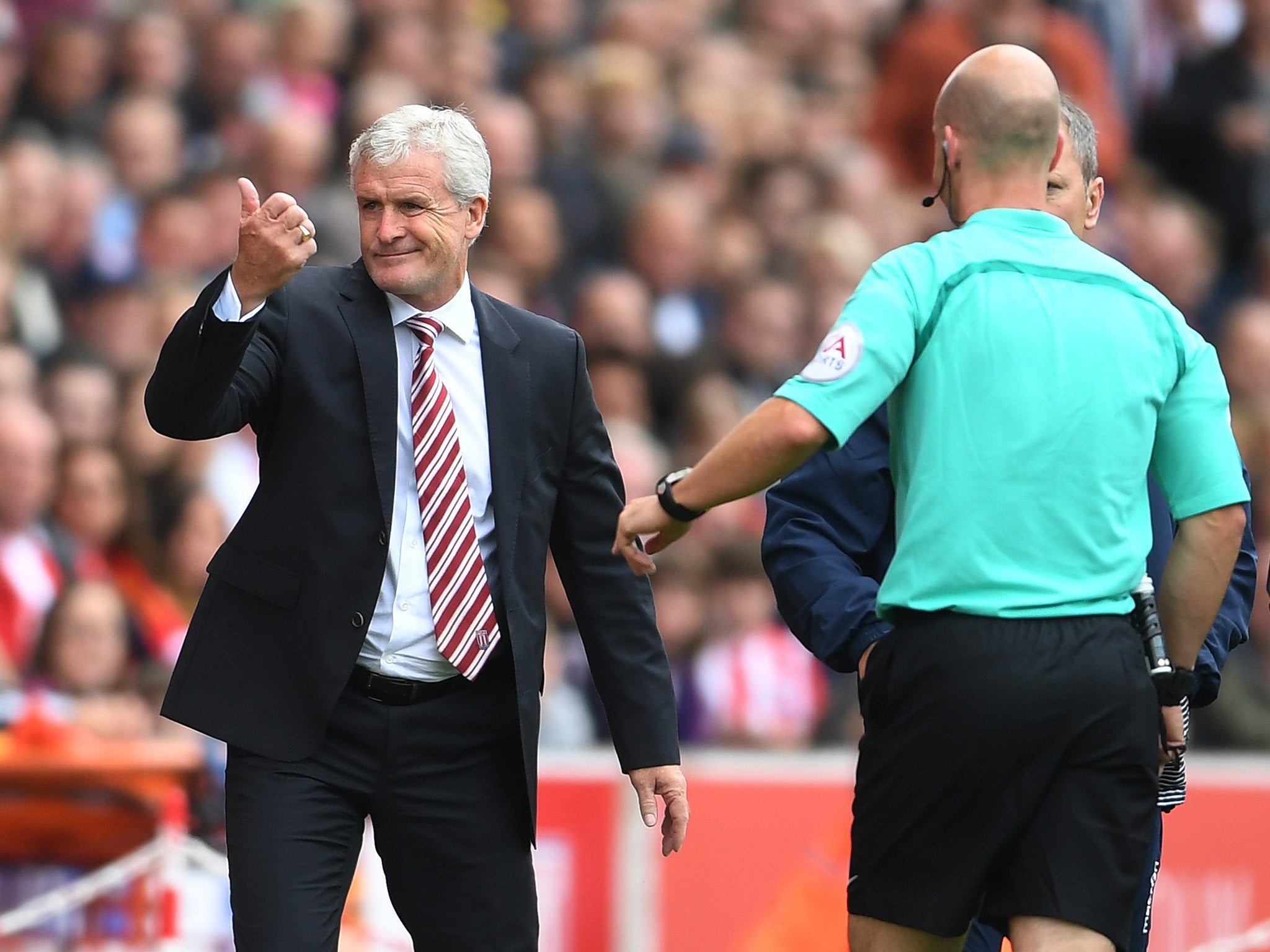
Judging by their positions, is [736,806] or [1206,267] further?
[1206,267]

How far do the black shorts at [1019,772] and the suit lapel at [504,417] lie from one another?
3.21 ft

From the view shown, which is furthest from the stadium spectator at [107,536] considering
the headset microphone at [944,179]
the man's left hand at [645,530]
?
the headset microphone at [944,179]

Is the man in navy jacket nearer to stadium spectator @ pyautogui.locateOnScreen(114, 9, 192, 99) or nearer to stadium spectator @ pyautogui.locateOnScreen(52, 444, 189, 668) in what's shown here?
stadium spectator @ pyautogui.locateOnScreen(52, 444, 189, 668)

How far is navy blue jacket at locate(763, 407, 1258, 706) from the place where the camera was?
4461 millimetres

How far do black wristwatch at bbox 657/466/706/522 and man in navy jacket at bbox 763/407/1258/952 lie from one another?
2.05ft

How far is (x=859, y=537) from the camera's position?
460 centimetres

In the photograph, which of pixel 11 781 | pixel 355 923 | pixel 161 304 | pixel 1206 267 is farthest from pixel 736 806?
pixel 1206 267

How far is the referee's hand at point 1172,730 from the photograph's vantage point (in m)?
4.02

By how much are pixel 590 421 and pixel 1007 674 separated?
52.4 inches

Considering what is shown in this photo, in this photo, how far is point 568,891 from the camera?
699 cm

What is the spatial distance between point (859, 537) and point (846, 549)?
0.13 ft

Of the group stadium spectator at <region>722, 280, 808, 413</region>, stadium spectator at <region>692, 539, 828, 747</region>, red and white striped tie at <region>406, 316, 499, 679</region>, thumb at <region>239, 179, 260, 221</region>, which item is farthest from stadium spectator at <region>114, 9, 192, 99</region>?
thumb at <region>239, 179, 260, 221</region>

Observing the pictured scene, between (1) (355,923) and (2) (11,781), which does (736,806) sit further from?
(2) (11,781)

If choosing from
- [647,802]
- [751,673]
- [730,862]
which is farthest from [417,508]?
[751,673]
